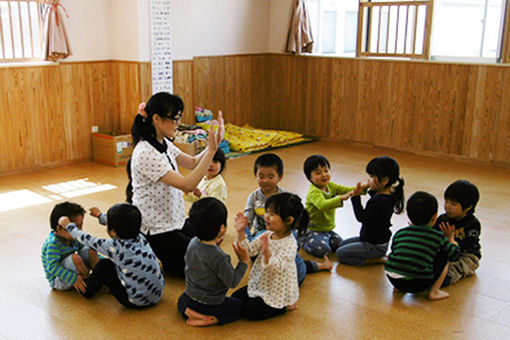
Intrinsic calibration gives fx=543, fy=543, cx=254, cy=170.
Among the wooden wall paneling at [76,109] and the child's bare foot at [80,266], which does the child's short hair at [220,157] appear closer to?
the child's bare foot at [80,266]

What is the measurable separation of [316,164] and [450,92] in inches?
131

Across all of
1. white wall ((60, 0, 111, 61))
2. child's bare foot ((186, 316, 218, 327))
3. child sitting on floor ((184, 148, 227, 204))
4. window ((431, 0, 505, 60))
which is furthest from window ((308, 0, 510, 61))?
child's bare foot ((186, 316, 218, 327))

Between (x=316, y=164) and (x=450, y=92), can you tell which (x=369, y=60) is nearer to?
(x=450, y=92)

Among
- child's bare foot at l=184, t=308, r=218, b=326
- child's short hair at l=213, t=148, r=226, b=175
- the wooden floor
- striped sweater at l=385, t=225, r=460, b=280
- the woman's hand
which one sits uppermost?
child's short hair at l=213, t=148, r=226, b=175

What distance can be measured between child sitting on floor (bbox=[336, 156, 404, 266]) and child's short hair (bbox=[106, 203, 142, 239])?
1.25 meters

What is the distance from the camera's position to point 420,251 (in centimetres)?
278

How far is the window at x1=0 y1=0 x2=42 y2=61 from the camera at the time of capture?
513cm

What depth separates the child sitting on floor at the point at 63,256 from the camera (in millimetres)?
2836

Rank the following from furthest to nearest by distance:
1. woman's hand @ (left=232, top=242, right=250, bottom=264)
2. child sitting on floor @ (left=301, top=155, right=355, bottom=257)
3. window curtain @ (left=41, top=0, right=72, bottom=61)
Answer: window curtain @ (left=41, top=0, right=72, bottom=61), child sitting on floor @ (left=301, top=155, right=355, bottom=257), woman's hand @ (left=232, top=242, right=250, bottom=264)

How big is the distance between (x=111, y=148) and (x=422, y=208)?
149 inches

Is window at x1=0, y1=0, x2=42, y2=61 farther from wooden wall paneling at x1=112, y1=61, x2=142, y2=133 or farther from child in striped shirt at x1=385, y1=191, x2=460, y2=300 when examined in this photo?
child in striped shirt at x1=385, y1=191, x2=460, y2=300

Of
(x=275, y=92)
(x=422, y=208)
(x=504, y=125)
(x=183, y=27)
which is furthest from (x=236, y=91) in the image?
(x=422, y=208)

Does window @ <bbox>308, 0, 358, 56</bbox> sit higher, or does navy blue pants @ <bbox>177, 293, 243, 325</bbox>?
window @ <bbox>308, 0, 358, 56</bbox>

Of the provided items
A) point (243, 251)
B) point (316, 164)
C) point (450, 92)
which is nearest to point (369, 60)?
point (450, 92)
